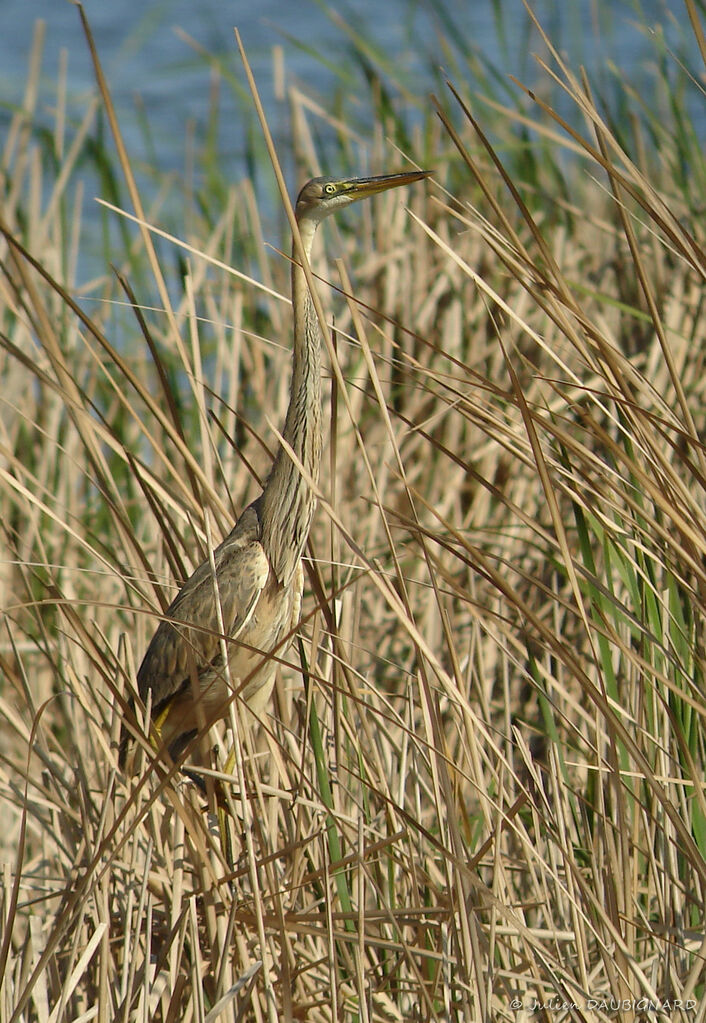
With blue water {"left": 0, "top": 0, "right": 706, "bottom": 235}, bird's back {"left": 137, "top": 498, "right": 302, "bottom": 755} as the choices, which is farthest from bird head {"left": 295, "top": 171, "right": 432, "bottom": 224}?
blue water {"left": 0, "top": 0, "right": 706, "bottom": 235}

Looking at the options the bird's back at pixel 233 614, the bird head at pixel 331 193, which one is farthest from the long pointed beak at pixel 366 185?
the bird's back at pixel 233 614

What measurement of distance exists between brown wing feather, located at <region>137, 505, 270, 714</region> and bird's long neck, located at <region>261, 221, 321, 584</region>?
37mm

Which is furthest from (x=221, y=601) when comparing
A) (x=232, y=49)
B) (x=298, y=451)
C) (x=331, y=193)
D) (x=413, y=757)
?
(x=232, y=49)

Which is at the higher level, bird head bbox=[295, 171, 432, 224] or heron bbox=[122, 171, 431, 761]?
bird head bbox=[295, 171, 432, 224]

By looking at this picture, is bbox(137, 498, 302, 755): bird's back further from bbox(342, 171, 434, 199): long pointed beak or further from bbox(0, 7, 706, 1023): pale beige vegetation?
bbox(342, 171, 434, 199): long pointed beak

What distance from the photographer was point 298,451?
219 cm

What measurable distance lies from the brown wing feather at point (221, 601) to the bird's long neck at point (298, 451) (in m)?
0.04

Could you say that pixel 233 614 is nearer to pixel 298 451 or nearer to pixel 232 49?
pixel 298 451

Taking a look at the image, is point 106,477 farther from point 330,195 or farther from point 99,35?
point 99,35

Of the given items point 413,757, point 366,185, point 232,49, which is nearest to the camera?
point 413,757

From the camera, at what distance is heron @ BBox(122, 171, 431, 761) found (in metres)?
2.16

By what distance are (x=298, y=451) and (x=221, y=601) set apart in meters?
0.30

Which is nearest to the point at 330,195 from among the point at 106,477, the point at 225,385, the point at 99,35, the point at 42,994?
the point at 106,477

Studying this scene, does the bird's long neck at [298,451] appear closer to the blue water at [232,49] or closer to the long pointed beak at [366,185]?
the long pointed beak at [366,185]
